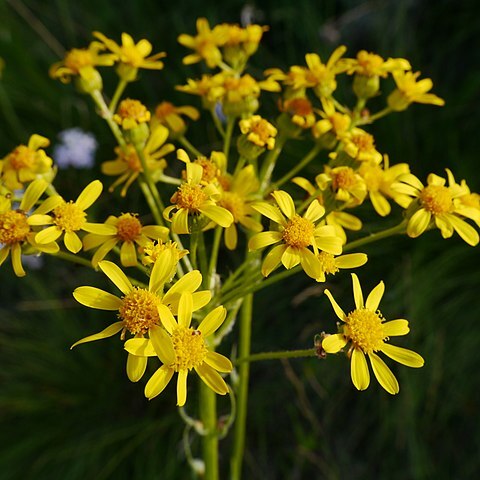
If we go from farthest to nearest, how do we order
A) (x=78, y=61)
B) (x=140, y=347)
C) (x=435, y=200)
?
(x=78, y=61), (x=435, y=200), (x=140, y=347)

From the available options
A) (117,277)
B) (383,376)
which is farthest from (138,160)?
(383,376)

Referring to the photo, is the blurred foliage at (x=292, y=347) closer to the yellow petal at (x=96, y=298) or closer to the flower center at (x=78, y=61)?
the flower center at (x=78, y=61)

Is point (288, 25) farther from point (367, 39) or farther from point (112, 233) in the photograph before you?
point (112, 233)

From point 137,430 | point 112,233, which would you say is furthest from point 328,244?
point 137,430

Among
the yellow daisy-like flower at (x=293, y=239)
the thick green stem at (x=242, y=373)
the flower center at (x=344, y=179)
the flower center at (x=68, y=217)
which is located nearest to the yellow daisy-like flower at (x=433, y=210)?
the flower center at (x=344, y=179)

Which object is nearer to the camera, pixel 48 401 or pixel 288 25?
pixel 48 401

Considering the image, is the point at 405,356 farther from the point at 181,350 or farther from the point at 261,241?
the point at 181,350
